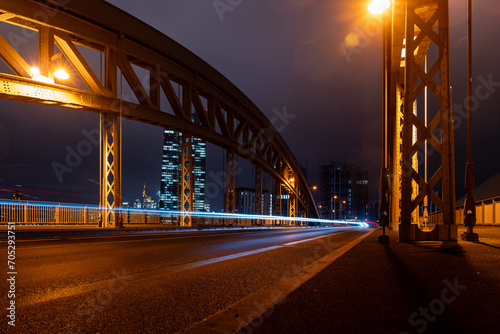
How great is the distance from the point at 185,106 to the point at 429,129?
20977 mm

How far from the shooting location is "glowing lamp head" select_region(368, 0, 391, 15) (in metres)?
10.1

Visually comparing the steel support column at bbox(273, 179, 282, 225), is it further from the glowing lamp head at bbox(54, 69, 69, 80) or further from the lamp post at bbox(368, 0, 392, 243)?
the lamp post at bbox(368, 0, 392, 243)

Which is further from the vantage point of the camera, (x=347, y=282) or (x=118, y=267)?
(x=118, y=267)

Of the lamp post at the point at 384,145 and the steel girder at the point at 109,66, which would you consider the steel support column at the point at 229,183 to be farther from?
the lamp post at the point at 384,145

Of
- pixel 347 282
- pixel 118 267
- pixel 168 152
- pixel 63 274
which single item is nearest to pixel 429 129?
pixel 347 282

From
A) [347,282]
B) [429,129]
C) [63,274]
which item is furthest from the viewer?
[429,129]

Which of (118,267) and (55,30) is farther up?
(55,30)

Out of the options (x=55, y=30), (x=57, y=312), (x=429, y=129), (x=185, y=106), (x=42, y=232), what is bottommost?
(x=42, y=232)

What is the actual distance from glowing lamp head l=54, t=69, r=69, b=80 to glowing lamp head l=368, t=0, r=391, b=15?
44.2 ft

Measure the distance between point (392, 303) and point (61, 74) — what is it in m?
18.0

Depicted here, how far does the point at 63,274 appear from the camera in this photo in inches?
192

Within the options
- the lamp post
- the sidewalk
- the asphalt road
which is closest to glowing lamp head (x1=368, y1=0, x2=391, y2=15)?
the lamp post

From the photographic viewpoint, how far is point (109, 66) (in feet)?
68.4

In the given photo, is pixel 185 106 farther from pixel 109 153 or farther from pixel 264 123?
pixel 264 123
